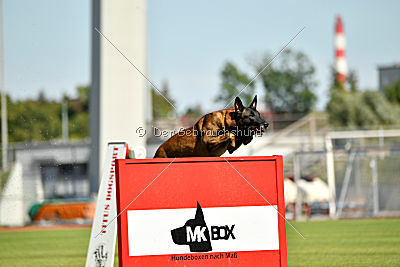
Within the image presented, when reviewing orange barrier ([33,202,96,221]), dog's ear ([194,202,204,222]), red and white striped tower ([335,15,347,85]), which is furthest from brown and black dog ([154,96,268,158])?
red and white striped tower ([335,15,347,85])

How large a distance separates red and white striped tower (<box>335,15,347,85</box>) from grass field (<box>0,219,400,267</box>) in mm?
63898

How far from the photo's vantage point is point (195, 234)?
5.88 meters

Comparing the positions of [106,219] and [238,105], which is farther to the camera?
[106,219]

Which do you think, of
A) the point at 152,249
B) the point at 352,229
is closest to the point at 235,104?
the point at 152,249

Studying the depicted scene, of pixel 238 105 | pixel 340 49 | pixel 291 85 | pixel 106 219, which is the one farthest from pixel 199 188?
pixel 340 49

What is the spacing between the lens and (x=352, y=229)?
18.3 meters

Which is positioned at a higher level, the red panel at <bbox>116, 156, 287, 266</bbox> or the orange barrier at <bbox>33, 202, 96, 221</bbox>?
the red panel at <bbox>116, 156, 287, 266</bbox>

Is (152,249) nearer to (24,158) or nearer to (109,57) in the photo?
(109,57)

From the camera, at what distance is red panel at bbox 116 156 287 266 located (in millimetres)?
5793

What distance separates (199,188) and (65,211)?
21.7 m

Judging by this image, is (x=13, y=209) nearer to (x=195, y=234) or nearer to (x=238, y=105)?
(x=195, y=234)

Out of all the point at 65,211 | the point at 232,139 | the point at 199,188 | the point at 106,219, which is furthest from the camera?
the point at 65,211

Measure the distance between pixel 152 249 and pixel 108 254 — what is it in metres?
1.76

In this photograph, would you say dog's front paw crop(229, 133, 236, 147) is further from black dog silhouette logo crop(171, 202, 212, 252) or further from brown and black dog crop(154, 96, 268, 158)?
black dog silhouette logo crop(171, 202, 212, 252)
